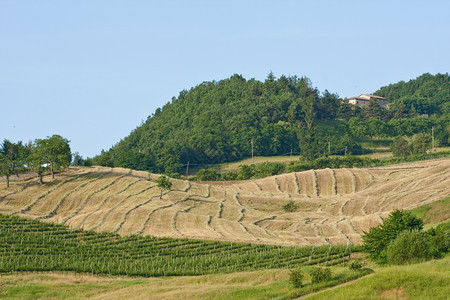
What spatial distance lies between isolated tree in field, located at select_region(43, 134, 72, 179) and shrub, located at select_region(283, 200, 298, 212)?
39.1 meters

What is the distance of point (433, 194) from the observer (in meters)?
118

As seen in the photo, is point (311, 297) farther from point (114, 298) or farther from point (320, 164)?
point (320, 164)

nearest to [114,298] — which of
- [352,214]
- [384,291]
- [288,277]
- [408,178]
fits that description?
[288,277]

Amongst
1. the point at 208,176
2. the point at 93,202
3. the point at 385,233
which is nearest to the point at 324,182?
the point at 208,176

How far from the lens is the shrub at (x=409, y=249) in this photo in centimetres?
6762

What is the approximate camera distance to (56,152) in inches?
5113

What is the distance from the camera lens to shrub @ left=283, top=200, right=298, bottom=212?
12812 centimetres

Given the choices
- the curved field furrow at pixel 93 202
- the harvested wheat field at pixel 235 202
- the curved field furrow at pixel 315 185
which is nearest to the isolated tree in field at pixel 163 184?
the harvested wheat field at pixel 235 202

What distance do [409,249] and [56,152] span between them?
7785cm

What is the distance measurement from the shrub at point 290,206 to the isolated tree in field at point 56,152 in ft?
128

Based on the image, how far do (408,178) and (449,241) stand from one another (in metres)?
64.8

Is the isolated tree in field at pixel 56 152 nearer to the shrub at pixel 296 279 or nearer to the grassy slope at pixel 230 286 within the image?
the grassy slope at pixel 230 286

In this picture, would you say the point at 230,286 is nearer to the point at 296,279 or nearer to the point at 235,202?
the point at 296,279

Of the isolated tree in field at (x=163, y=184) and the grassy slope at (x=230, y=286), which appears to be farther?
the isolated tree in field at (x=163, y=184)
